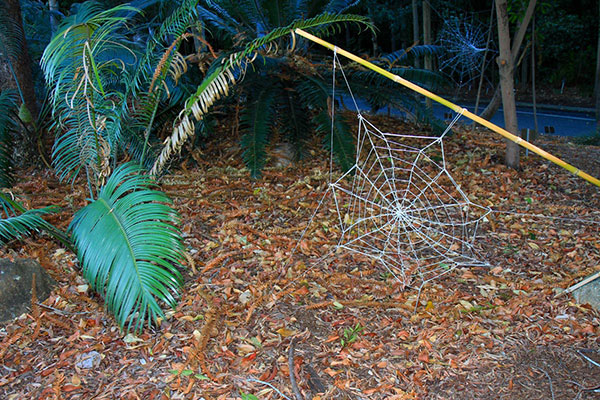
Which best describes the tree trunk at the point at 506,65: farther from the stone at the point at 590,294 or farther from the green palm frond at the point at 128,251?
the green palm frond at the point at 128,251

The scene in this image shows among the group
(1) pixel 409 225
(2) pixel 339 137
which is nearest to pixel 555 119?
(2) pixel 339 137

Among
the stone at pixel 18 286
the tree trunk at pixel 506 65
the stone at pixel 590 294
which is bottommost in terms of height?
the stone at pixel 590 294

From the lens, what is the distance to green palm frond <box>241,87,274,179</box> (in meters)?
4.32

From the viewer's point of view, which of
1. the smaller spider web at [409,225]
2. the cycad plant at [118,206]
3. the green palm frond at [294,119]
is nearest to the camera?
the cycad plant at [118,206]

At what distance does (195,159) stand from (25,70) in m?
1.91

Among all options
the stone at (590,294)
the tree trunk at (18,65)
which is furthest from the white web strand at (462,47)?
the tree trunk at (18,65)

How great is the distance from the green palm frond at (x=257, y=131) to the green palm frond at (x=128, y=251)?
54.9 inches

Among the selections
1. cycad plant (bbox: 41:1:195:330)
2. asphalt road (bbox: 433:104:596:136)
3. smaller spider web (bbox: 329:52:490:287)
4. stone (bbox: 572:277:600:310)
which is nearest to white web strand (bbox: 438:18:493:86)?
asphalt road (bbox: 433:104:596:136)

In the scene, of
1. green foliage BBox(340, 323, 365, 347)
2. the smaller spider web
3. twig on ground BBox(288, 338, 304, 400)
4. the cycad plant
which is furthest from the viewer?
the smaller spider web

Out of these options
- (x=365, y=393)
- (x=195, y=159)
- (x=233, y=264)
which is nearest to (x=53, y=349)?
(x=233, y=264)

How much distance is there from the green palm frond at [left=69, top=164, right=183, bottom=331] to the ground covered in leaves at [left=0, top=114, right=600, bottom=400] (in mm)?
284

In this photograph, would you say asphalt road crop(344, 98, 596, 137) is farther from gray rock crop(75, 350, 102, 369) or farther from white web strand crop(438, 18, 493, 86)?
gray rock crop(75, 350, 102, 369)

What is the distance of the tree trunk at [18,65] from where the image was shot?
4.65m

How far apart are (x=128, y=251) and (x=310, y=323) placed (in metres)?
1.13
